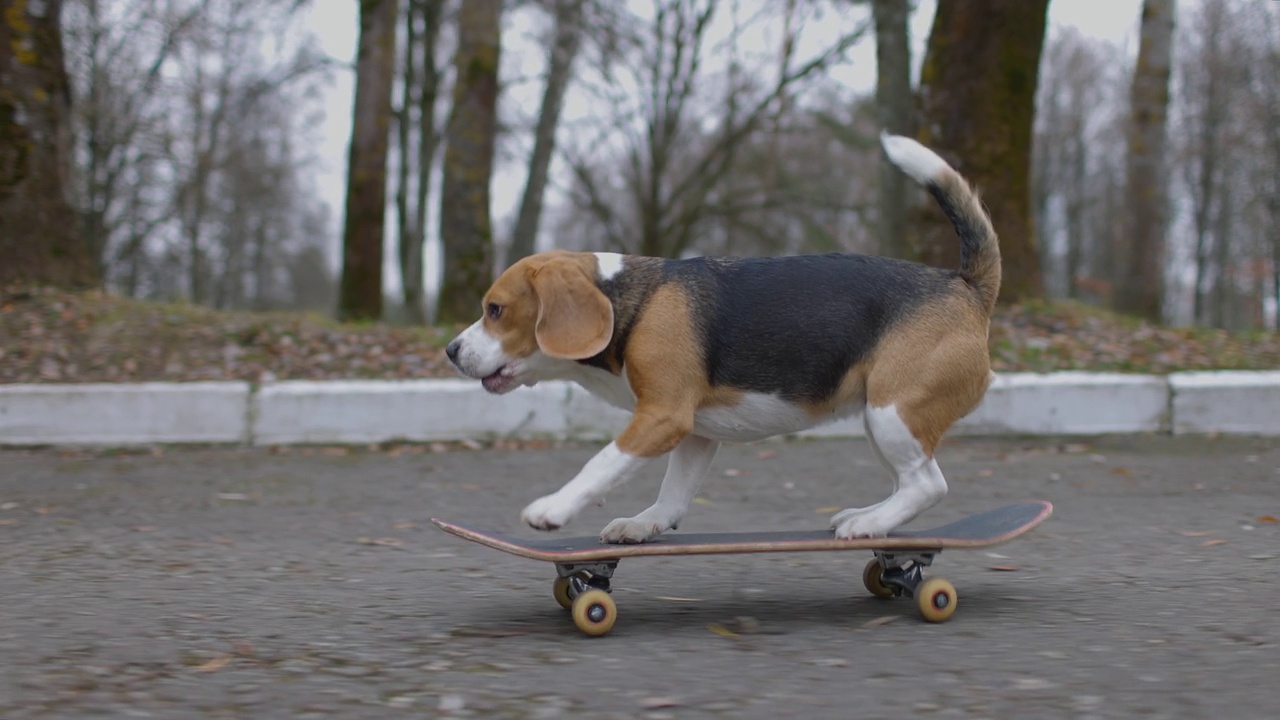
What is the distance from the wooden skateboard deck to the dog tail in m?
0.84

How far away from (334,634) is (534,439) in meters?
5.27

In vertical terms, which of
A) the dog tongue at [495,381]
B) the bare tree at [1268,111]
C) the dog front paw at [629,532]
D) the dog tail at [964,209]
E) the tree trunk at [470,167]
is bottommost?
the dog front paw at [629,532]

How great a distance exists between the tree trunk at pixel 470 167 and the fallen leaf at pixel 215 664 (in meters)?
12.0

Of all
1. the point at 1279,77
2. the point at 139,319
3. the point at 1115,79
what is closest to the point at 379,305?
the point at 139,319

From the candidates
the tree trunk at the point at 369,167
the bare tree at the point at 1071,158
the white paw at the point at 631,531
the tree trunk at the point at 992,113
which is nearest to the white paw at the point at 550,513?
the white paw at the point at 631,531

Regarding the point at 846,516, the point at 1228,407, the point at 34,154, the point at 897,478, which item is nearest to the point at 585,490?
the point at 846,516

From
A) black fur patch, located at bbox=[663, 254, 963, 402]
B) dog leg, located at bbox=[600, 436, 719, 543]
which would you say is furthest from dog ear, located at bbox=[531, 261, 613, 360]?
dog leg, located at bbox=[600, 436, 719, 543]

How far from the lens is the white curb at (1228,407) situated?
9.07 meters

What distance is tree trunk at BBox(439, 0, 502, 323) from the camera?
632 inches

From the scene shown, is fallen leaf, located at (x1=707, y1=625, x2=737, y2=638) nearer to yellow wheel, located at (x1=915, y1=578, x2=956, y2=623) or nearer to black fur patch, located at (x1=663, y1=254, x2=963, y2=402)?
yellow wheel, located at (x1=915, y1=578, x2=956, y2=623)

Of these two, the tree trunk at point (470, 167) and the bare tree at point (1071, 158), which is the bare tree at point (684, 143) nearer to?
the tree trunk at point (470, 167)

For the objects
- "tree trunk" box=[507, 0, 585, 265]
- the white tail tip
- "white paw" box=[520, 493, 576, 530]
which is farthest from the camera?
"tree trunk" box=[507, 0, 585, 265]

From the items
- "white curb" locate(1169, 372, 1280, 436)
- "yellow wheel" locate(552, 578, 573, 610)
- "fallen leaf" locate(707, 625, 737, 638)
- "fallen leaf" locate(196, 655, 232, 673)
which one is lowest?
"fallen leaf" locate(196, 655, 232, 673)

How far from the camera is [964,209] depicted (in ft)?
14.8
